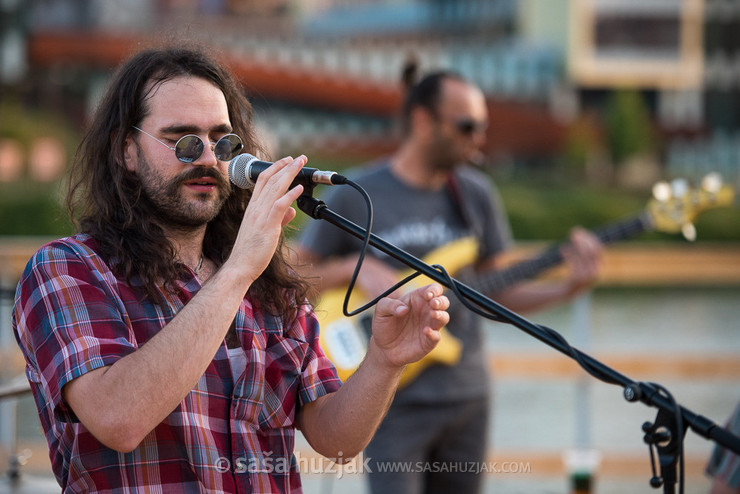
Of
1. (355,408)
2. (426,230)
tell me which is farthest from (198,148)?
(426,230)

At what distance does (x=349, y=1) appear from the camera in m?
15.7

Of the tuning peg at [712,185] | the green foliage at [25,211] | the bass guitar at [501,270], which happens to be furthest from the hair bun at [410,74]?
the green foliage at [25,211]

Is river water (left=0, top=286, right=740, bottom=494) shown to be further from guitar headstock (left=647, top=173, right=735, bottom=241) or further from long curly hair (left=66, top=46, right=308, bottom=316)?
guitar headstock (left=647, top=173, right=735, bottom=241)

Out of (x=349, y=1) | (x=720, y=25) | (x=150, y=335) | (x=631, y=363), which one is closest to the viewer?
(x=150, y=335)

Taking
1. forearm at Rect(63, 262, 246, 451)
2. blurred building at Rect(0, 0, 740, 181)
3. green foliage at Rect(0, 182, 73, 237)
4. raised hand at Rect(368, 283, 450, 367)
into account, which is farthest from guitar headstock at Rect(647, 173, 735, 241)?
blurred building at Rect(0, 0, 740, 181)

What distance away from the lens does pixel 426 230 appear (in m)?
3.37

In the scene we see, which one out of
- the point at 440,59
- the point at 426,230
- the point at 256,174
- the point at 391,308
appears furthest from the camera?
the point at 440,59

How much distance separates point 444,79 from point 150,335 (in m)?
2.09

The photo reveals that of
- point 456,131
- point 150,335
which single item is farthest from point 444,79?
point 150,335

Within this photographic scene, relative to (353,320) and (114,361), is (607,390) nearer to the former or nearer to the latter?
(353,320)

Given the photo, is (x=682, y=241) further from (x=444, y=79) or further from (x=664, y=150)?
(x=444, y=79)

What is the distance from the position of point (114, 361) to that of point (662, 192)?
242cm

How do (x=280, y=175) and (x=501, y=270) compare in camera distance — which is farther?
(x=501, y=270)

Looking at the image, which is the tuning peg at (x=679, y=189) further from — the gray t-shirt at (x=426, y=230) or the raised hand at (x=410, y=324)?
the raised hand at (x=410, y=324)
